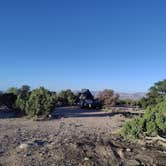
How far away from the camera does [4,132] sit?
44.3 feet

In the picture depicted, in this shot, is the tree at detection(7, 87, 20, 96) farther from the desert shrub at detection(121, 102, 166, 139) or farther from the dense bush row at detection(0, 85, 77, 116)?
the desert shrub at detection(121, 102, 166, 139)

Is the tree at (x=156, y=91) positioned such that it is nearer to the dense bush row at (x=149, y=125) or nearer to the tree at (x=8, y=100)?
the tree at (x=8, y=100)

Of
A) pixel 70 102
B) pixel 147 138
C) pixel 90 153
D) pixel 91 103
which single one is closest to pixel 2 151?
pixel 90 153

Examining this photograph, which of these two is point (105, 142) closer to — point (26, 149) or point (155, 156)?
point (155, 156)

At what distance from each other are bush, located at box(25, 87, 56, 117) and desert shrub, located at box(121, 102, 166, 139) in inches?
340

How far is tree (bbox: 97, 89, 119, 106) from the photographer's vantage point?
117ft

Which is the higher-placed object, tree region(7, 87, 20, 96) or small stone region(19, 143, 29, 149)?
tree region(7, 87, 20, 96)

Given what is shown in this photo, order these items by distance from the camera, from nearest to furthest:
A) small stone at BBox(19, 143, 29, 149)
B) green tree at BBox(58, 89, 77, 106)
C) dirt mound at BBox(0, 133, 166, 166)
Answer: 1. dirt mound at BBox(0, 133, 166, 166)
2. small stone at BBox(19, 143, 29, 149)
3. green tree at BBox(58, 89, 77, 106)

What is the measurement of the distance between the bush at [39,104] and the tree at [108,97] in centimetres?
1566

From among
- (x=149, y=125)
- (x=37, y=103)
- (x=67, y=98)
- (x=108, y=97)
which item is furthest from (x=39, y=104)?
(x=108, y=97)

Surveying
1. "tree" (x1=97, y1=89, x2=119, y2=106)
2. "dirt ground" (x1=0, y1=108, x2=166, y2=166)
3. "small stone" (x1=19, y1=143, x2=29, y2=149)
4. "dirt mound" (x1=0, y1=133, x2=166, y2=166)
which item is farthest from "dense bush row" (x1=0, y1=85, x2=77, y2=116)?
"tree" (x1=97, y1=89, x2=119, y2=106)

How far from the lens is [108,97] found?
1443 inches

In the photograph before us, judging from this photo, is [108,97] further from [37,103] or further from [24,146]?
[24,146]

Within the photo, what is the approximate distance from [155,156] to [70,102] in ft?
78.7
